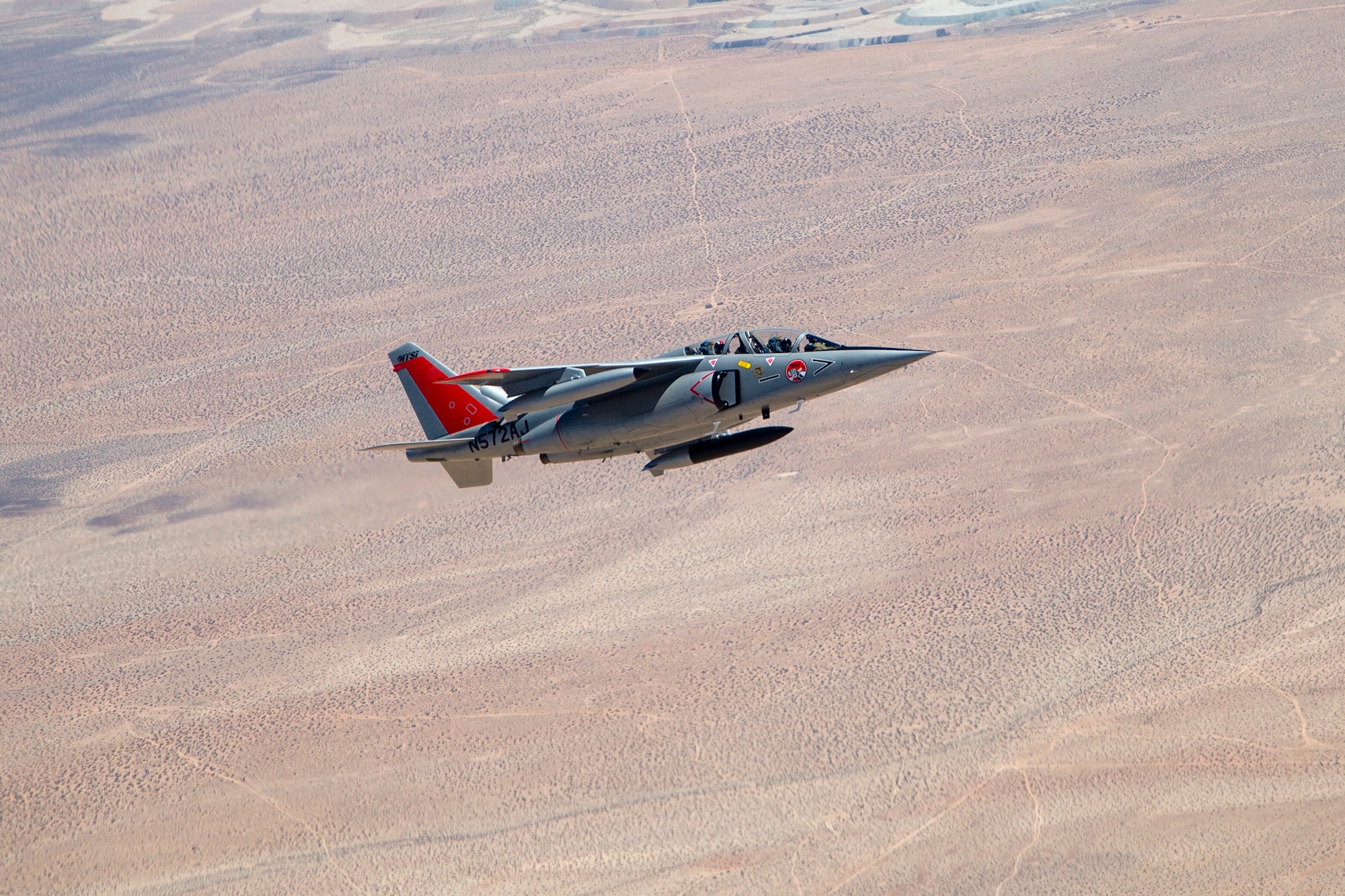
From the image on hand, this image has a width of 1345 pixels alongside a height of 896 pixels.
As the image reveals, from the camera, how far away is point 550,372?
36.8m

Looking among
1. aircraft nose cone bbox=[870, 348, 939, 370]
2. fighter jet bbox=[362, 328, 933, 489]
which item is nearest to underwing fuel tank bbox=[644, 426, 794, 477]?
fighter jet bbox=[362, 328, 933, 489]

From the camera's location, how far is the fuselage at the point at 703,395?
115 feet

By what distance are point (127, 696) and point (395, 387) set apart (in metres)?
29.4

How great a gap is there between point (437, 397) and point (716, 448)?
400 inches

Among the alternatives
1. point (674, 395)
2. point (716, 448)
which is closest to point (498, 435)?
point (674, 395)

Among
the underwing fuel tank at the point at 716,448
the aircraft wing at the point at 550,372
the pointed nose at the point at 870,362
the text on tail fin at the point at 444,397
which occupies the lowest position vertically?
the underwing fuel tank at the point at 716,448

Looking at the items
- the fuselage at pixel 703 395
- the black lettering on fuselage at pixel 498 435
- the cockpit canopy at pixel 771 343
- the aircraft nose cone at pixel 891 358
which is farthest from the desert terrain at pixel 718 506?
the aircraft nose cone at pixel 891 358

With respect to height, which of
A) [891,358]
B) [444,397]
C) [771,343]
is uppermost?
[771,343]

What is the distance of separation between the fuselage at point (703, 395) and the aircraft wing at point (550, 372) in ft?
0.43

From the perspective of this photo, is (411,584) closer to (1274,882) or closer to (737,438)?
(737,438)

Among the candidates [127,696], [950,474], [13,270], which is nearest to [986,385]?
[950,474]

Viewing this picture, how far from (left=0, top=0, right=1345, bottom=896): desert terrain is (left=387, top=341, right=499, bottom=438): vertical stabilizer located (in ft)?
68.2

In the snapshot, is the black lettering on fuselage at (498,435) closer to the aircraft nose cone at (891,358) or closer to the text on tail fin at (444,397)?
the text on tail fin at (444,397)

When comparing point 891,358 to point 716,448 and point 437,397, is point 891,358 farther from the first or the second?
point 437,397
